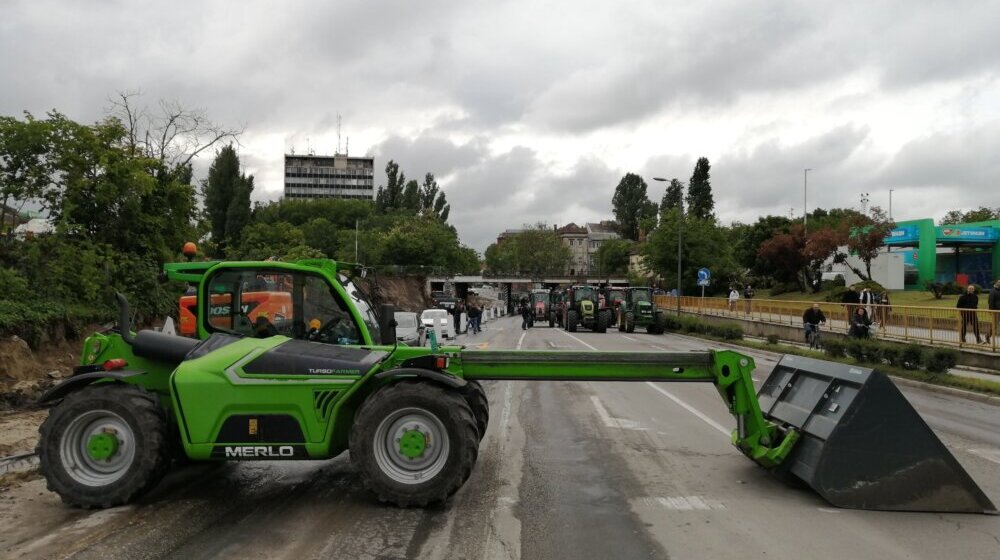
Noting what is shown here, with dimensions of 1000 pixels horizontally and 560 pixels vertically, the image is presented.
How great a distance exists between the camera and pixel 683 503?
6043 millimetres

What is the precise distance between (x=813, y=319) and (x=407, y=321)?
14772 millimetres

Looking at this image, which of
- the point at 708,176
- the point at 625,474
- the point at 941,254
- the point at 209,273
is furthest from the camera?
the point at 708,176

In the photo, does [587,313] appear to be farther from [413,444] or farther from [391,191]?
[391,191]

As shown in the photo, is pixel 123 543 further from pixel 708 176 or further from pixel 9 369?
pixel 708 176

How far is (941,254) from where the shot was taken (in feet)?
179

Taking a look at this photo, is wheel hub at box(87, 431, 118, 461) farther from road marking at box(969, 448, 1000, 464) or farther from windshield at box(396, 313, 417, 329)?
windshield at box(396, 313, 417, 329)

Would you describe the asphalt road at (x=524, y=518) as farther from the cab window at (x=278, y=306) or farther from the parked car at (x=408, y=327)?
the parked car at (x=408, y=327)

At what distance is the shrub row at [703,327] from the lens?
32000 millimetres

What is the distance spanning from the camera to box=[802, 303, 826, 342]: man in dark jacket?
2570 centimetres

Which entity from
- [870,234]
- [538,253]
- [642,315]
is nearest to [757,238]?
[870,234]

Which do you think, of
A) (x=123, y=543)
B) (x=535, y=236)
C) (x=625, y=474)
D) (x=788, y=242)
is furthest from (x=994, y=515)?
(x=535, y=236)

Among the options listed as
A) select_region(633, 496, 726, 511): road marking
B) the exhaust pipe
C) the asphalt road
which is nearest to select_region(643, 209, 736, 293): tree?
the asphalt road

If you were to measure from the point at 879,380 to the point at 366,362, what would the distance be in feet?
14.1

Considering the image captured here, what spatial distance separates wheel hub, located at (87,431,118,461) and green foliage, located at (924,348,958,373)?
1744cm
